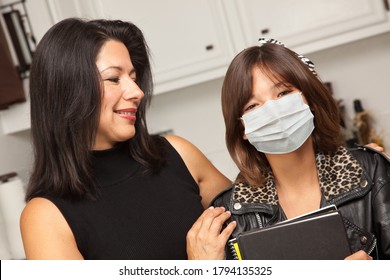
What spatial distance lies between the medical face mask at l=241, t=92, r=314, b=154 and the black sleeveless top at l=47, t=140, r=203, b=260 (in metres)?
0.30

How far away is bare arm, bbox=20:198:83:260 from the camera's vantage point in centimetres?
142

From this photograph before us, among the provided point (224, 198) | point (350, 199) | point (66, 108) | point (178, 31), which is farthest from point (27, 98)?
point (350, 199)

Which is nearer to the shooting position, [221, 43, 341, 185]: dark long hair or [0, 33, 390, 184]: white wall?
[221, 43, 341, 185]: dark long hair

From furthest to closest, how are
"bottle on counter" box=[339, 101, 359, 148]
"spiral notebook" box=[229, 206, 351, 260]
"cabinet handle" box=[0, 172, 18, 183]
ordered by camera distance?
"bottle on counter" box=[339, 101, 359, 148] → "cabinet handle" box=[0, 172, 18, 183] → "spiral notebook" box=[229, 206, 351, 260]

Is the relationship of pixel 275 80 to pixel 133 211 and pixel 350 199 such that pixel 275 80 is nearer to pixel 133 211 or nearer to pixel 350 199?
pixel 350 199

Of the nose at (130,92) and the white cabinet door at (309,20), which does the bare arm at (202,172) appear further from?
the white cabinet door at (309,20)

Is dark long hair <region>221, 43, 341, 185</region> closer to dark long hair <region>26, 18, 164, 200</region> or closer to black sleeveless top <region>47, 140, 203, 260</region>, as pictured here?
black sleeveless top <region>47, 140, 203, 260</region>

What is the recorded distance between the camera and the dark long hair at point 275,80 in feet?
4.80

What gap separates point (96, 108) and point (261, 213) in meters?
0.51

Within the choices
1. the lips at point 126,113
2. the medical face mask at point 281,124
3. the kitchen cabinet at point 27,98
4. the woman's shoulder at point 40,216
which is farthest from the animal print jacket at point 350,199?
the kitchen cabinet at point 27,98

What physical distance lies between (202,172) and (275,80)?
0.46 m

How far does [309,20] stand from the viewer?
277 cm

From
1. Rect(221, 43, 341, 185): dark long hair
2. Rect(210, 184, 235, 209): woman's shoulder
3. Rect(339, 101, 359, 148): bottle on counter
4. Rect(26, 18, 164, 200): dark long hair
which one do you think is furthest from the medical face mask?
Rect(339, 101, 359, 148): bottle on counter

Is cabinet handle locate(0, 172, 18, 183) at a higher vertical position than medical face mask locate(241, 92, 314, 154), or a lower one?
lower
